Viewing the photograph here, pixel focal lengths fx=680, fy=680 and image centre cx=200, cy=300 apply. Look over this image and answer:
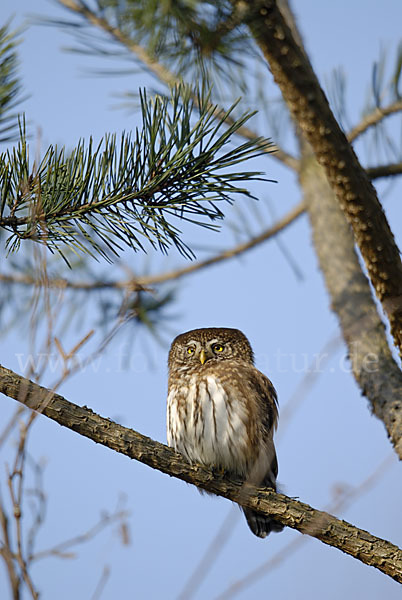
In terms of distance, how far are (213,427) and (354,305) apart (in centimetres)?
102

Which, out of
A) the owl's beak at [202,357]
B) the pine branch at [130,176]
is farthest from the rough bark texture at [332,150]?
the owl's beak at [202,357]

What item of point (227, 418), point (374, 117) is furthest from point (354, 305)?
point (374, 117)

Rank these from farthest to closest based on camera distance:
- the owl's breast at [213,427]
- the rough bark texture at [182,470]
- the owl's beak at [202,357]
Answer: the owl's beak at [202,357]
the owl's breast at [213,427]
the rough bark texture at [182,470]

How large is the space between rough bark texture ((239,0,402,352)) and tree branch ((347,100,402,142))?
4.78ft

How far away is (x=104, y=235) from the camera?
2.20 m

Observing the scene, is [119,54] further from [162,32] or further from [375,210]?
[375,210]

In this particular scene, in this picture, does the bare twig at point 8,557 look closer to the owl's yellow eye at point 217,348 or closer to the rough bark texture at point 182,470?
the rough bark texture at point 182,470

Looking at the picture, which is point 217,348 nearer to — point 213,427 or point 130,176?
point 213,427

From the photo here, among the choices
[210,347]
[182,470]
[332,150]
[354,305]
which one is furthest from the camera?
[210,347]

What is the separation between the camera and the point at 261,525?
390cm

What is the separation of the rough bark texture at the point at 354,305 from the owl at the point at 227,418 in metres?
0.71

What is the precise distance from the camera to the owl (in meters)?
3.72

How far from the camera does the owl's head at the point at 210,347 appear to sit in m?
4.36

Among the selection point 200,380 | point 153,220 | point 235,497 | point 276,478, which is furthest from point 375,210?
point 276,478
